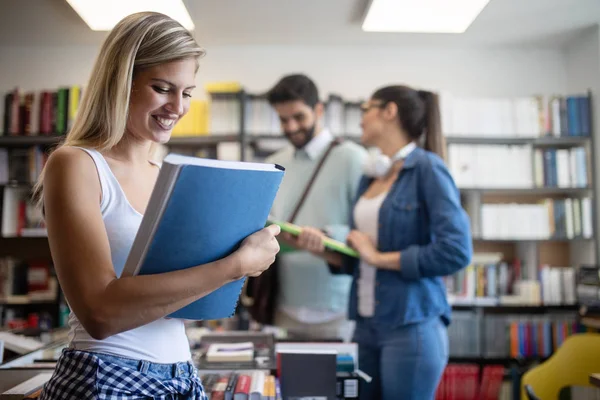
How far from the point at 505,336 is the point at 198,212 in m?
3.34

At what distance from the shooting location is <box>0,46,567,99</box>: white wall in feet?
13.2

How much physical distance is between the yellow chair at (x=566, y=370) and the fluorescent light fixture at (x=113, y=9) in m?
2.37

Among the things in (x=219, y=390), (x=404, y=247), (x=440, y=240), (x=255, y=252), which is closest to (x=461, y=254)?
(x=440, y=240)

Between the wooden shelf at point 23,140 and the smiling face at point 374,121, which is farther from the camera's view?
the wooden shelf at point 23,140

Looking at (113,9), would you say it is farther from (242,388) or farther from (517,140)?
(517,140)

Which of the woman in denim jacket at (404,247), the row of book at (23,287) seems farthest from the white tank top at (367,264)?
the row of book at (23,287)

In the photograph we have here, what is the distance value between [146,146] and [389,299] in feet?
3.29

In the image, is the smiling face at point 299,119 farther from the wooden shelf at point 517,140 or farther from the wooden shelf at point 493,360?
the wooden shelf at point 493,360

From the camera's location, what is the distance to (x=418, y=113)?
6.31 ft

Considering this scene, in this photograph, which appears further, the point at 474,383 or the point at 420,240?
the point at 474,383

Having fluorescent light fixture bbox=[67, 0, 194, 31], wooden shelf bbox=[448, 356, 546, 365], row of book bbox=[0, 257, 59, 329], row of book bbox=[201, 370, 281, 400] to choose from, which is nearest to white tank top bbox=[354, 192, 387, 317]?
row of book bbox=[201, 370, 281, 400]

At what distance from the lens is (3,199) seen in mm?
3621

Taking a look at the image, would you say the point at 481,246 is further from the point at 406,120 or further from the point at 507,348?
the point at 406,120

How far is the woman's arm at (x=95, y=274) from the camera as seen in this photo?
0.71 meters
